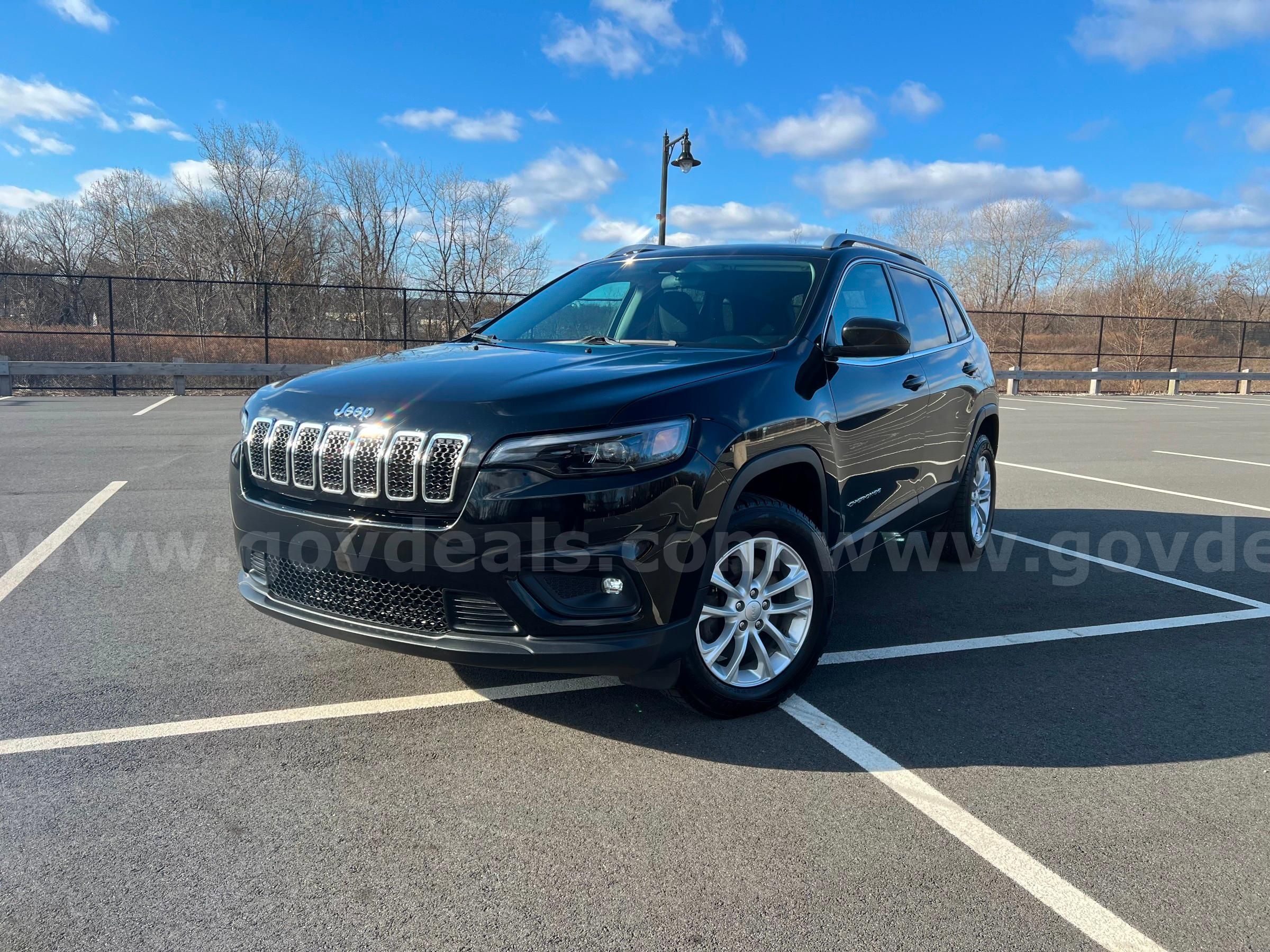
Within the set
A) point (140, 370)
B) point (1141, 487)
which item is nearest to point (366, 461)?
point (1141, 487)

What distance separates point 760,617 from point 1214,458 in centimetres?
1128

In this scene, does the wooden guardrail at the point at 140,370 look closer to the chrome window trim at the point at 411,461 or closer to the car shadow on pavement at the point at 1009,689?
the car shadow on pavement at the point at 1009,689

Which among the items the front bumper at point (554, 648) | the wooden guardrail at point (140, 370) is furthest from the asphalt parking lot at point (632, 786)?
the wooden guardrail at point (140, 370)

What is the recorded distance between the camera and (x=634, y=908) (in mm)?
2275

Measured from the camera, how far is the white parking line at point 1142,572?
5.18 meters

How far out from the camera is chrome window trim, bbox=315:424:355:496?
3010 millimetres

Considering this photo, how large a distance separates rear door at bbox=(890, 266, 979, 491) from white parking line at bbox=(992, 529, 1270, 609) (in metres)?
1.35

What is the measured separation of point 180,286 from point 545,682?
75.4ft

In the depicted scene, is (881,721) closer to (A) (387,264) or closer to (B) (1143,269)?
(A) (387,264)

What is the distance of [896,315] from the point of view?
15.7 ft

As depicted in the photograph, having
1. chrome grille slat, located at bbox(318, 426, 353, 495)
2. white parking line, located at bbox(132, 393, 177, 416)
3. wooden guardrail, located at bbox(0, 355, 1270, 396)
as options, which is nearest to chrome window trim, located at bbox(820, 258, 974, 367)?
chrome grille slat, located at bbox(318, 426, 353, 495)

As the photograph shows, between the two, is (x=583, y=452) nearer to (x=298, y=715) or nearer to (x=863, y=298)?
(x=298, y=715)

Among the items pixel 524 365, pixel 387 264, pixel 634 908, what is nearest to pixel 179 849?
pixel 634 908

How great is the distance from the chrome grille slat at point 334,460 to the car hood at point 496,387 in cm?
6
